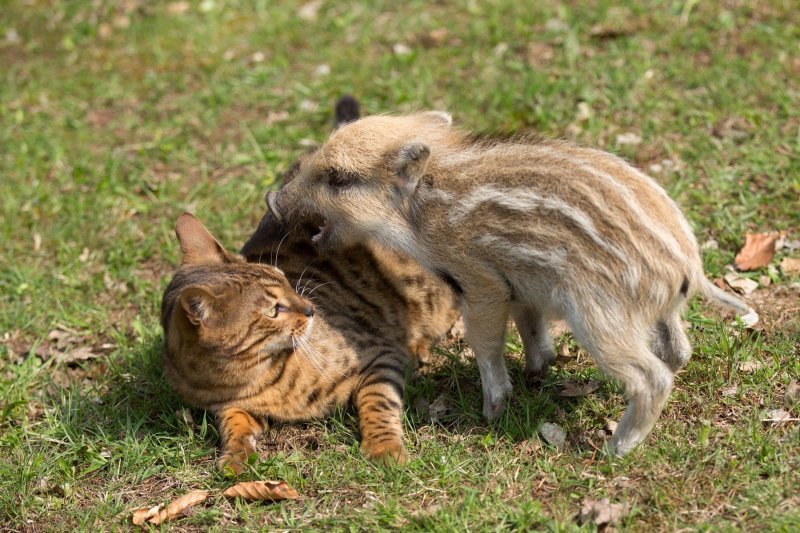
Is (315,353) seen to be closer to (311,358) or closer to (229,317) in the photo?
(311,358)

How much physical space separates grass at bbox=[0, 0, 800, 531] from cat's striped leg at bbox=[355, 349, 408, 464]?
0.11 meters

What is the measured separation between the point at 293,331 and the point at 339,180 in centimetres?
88

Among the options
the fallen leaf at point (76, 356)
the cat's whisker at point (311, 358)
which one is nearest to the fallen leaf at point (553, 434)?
the cat's whisker at point (311, 358)

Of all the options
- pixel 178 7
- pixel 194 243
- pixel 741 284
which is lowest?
pixel 741 284

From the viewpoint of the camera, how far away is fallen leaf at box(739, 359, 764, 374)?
4848 mm

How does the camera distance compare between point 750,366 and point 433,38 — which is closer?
point 750,366

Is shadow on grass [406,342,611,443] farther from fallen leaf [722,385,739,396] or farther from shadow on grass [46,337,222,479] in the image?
shadow on grass [46,337,222,479]

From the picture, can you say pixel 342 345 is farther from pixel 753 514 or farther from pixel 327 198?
pixel 753 514

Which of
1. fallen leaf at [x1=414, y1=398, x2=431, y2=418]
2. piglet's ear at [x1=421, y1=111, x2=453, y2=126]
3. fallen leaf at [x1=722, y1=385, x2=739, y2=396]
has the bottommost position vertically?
fallen leaf at [x1=414, y1=398, x2=431, y2=418]

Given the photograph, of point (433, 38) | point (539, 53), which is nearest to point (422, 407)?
point (539, 53)

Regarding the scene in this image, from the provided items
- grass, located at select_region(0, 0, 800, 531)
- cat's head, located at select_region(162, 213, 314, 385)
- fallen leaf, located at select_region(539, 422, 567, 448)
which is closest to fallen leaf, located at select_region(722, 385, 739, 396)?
grass, located at select_region(0, 0, 800, 531)

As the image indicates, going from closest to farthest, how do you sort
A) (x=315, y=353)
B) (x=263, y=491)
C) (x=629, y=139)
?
(x=263, y=491) → (x=315, y=353) → (x=629, y=139)

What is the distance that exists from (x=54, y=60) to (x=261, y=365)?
595 cm

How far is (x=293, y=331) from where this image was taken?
16.1 feet
